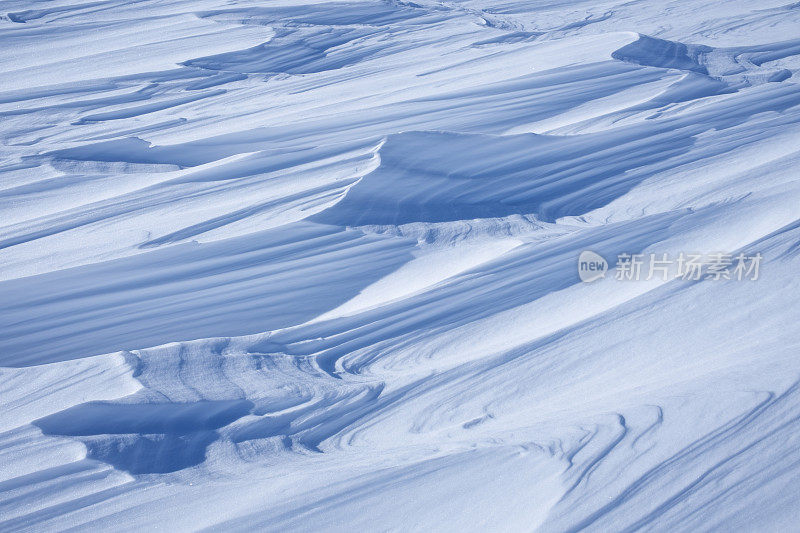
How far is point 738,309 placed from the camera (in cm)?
143

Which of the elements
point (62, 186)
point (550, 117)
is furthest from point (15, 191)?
point (550, 117)

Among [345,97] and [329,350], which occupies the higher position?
[345,97]

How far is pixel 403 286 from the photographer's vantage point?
164 cm

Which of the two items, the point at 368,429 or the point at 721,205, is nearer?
the point at 368,429

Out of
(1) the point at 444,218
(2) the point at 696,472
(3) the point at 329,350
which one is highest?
(1) the point at 444,218

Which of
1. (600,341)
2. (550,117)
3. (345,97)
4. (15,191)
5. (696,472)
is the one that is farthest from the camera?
(345,97)

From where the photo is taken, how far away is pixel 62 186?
2.16 metres

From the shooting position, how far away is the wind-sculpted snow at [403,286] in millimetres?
1121

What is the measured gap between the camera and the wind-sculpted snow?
1.12 metres

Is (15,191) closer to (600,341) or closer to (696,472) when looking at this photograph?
(600,341)

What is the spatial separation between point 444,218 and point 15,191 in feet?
3.95

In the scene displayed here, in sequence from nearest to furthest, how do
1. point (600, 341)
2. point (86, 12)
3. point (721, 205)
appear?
point (600, 341) → point (721, 205) → point (86, 12)

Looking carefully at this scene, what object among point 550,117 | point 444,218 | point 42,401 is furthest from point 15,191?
point 550,117

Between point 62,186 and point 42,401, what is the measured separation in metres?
1.00
